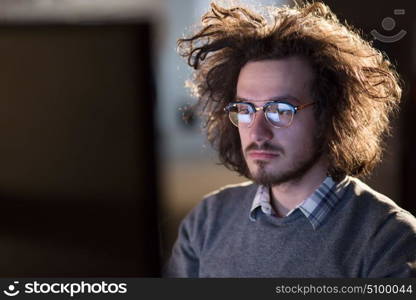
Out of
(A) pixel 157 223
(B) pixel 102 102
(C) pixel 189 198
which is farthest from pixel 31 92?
(C) pixel 189 198

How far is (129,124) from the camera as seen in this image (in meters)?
0.72

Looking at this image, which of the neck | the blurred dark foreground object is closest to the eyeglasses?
the neck

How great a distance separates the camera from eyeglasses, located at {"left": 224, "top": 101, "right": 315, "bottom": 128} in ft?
3.48

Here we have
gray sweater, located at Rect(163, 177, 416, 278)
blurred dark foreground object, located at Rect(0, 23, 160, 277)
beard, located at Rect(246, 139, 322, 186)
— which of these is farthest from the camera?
beard, located at Rect(246, 139, 322, 186)

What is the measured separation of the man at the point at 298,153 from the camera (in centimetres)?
103

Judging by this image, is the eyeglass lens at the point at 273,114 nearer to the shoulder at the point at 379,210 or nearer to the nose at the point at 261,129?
the nose at the point at 261,129

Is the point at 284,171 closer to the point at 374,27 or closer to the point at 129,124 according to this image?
the point at 374,27

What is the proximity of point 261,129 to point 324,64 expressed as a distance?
0.21 meters

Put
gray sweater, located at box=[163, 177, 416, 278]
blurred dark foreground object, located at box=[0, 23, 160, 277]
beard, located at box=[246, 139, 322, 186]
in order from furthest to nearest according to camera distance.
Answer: beard, located at box=[246, 139, 322, 186] < gray sweater, located at box=[163, 177, 416, 278] < blurred dark foreground object, located at box=[0, 23, 160, 277]

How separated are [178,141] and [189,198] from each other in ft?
0.46

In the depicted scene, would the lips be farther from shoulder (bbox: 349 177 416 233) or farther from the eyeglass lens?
shoulder (bbox: 349 177 416 233)

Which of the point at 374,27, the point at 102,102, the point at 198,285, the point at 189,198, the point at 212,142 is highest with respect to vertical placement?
the point at 374,27

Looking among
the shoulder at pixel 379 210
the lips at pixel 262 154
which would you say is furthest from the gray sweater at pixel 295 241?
the lips at pixel 262 154

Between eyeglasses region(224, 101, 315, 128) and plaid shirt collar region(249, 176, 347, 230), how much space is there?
16 centimetres
